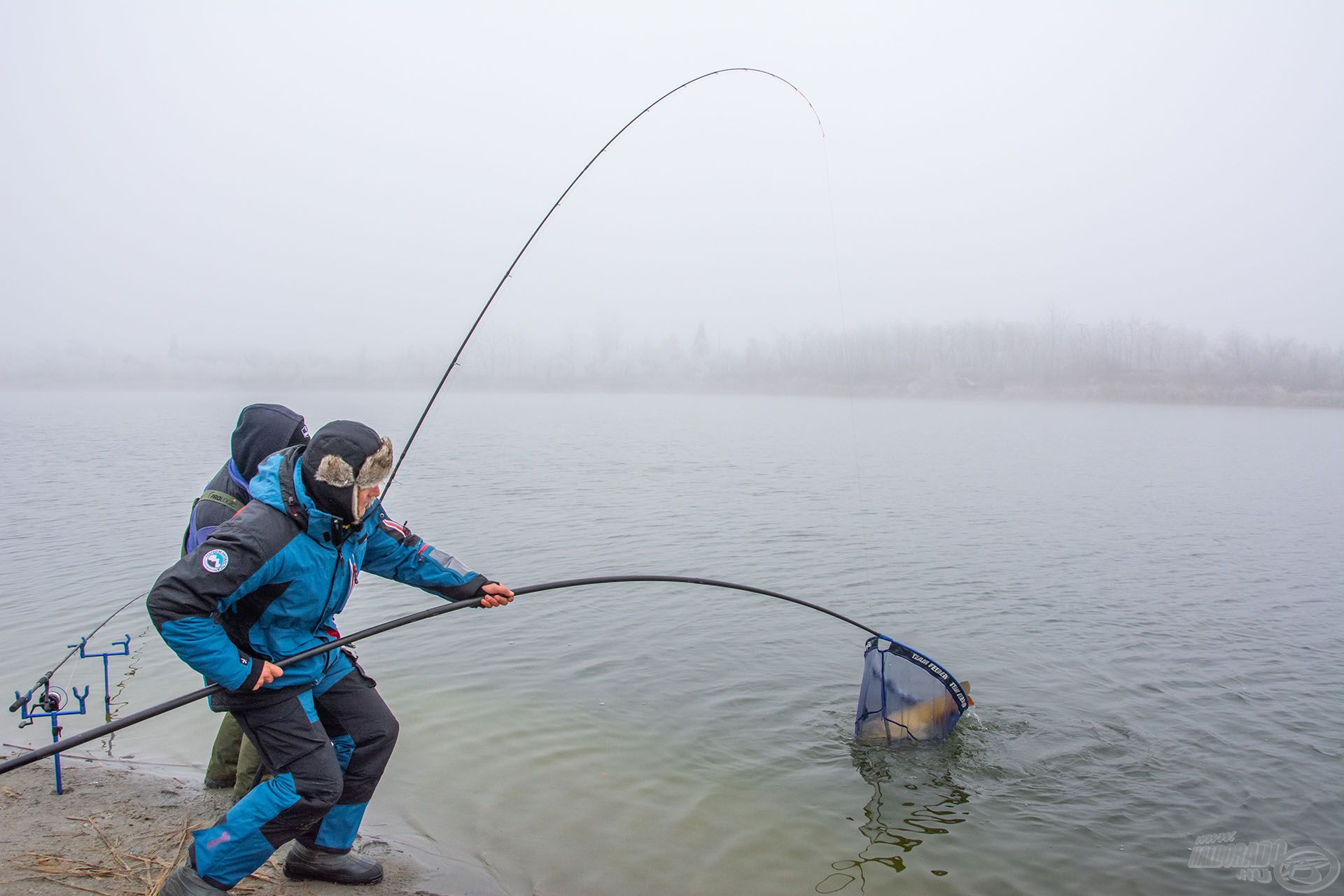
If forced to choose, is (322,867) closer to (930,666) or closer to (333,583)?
(333,583)

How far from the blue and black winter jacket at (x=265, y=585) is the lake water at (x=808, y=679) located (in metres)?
1.68

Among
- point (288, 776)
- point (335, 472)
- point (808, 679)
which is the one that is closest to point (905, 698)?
point (808, 679)

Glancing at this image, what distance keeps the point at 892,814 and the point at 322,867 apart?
320 cm

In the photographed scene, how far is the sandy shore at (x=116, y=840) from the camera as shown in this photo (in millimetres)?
3490

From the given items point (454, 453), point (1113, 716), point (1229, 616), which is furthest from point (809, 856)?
point (454, 453)

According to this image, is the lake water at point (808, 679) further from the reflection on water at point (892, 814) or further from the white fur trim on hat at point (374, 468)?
the white fur trim on hat at point (374, 468)

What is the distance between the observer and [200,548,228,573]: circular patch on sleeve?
283 centimetres

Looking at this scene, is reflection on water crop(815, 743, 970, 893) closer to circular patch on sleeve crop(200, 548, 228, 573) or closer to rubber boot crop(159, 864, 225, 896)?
rubber boot crop(159, 864, 225, 896)

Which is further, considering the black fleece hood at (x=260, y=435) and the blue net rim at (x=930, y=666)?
the blue net rim at (x=930, y=666)

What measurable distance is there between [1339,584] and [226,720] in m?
13.4

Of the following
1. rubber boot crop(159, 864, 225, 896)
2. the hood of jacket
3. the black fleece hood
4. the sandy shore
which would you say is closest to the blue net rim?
the sandy shore

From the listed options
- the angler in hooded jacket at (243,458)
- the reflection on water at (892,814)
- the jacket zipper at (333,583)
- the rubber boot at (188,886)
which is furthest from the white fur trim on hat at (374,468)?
the reflection on water at (892,814)

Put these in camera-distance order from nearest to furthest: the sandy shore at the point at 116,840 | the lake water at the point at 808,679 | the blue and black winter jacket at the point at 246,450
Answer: the sandy shore at the point at 116,840 → the blue and black winter jacket at the point at 246,450 → the lake water at the point at 808,679

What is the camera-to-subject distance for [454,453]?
30.7m
